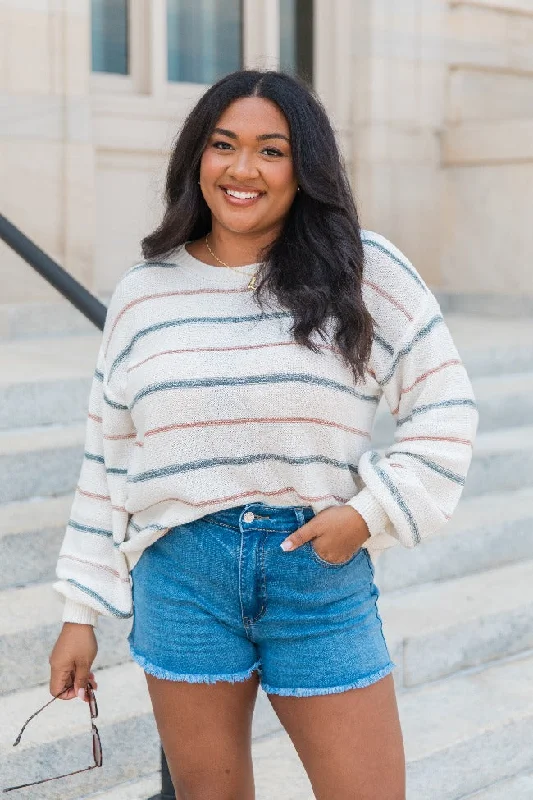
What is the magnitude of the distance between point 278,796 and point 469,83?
5.59 metres

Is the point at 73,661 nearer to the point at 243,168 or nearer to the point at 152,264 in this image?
the point at 152,264

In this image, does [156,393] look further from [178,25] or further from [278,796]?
[178,25]

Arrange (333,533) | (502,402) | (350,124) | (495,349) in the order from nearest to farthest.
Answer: (333,533) < (502,402) < (495,349) < (350,124)

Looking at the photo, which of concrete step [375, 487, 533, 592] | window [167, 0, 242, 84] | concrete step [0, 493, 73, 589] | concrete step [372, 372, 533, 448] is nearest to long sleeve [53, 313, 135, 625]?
concrete step [0, 493, 73, 589]

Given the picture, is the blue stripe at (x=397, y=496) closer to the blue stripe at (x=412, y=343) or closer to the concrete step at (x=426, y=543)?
the blue stripe at (x=412, y=343)

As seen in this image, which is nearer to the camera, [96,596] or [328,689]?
[328,689]

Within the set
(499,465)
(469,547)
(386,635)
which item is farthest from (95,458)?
(499,465)

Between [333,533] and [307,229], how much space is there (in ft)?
1.77

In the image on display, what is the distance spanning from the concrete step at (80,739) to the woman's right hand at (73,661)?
902mm

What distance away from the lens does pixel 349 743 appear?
204 centimetres

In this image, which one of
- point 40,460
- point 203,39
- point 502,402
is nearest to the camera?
point 40,460

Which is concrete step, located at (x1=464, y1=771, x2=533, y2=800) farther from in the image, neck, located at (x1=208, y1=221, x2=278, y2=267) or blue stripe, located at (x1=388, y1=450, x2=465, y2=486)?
neck, located at (x1=208, y1=221, x2=278, y2=267)

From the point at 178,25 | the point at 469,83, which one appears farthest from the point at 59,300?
A: the point at 469,83

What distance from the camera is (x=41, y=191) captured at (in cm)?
604
